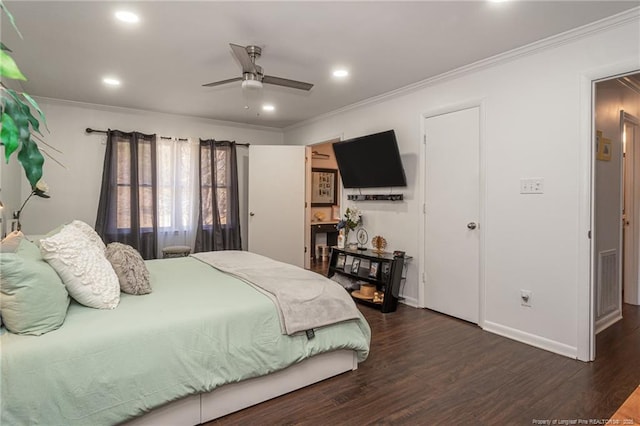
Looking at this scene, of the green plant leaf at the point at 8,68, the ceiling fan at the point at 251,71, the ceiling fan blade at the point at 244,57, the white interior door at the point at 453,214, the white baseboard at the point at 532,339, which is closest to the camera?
the green plant leaf at the point at 8,68

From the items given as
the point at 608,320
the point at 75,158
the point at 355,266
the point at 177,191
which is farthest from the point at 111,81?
the point at 608,320

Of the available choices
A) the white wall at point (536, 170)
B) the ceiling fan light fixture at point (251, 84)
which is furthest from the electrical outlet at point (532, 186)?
the ceiling fan light fixture at point (251, 84)

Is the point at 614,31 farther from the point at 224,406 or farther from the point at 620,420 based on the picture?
the point at 224,406

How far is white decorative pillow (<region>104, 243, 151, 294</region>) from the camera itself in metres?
2.09

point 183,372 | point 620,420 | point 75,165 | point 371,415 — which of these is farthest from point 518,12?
point 75,165

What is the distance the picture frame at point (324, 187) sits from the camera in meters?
7.13

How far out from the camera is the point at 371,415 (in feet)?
6.35

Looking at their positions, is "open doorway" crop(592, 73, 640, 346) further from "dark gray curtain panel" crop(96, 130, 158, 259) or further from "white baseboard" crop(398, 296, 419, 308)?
"dark gray curtain panel" crop(96, 130, 158, 259)

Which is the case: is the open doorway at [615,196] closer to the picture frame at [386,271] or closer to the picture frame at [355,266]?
the picture frame at [386,271]

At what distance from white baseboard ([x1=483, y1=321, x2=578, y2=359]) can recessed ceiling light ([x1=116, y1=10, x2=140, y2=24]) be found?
12.5 ft

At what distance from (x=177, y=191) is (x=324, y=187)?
10.0 feet

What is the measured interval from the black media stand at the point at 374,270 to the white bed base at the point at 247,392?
1.38 metres

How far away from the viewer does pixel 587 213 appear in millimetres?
2578

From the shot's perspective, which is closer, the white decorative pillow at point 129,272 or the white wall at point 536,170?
the white decorative pillow at point 129,272
